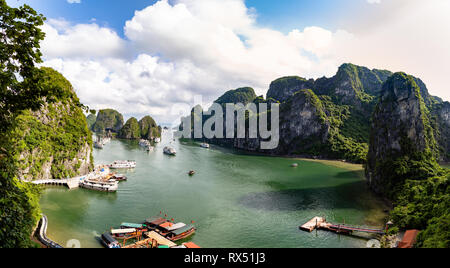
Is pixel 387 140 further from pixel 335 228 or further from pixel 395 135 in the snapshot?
pixel 335 228

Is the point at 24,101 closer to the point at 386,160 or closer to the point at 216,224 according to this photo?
the point at 216,224

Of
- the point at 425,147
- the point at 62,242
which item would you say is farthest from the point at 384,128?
the point at 62,242

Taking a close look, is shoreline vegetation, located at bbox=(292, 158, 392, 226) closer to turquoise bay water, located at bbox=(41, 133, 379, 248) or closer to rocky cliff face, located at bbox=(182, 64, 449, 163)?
turquoise bay water, located at bbox=(41, 133, 379, 248)

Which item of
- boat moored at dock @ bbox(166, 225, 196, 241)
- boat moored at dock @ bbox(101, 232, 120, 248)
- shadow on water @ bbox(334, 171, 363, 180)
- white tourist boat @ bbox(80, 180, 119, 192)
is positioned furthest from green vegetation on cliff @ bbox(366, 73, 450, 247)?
white tourist boat @ bbox(80, 180, 119, 192)

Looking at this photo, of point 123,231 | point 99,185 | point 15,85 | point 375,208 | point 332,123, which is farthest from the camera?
point 332,123

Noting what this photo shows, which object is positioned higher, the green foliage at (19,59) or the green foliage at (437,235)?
the green foliage at (19,59)

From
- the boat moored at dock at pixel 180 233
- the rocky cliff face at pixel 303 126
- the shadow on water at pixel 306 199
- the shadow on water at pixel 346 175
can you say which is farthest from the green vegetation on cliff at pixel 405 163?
the rocky cliff face at pixel 303 126

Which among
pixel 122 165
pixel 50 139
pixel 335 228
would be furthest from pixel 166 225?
pixel 122 165

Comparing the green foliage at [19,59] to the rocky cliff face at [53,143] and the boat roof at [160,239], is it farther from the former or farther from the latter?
the rocky cliff face at [53,143]
